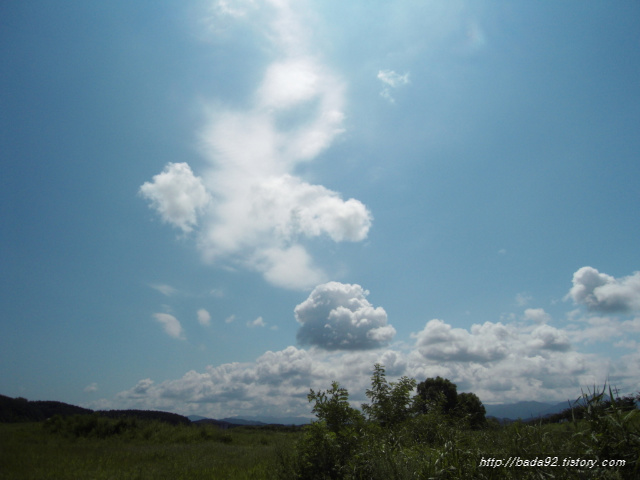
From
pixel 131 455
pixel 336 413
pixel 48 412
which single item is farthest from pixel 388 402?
pixel 48 412

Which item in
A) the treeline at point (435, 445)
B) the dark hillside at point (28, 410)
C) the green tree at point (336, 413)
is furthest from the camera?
the dark hillside at point (28, 410)

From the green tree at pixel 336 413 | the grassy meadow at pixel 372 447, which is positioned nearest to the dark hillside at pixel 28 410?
the grassy meadow at pixel 372 447

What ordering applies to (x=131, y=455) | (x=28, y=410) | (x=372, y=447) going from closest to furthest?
(x=372, y=447), (x=131, y=455), (x=28, y=410)

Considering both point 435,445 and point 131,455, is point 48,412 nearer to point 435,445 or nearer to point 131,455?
point 131,455

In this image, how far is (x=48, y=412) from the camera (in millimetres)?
23484

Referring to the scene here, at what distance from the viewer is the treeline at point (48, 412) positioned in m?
22.3

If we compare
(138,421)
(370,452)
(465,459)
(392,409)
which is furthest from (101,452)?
(465,459)

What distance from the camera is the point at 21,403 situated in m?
23.6

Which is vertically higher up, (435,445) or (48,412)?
(435,445)

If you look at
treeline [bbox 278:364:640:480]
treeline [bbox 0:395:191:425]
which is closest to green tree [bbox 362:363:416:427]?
treeline [bbox 278:364:640:480]

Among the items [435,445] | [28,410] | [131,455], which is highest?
[435,445]

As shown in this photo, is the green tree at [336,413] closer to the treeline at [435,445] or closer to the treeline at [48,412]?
the treeline at [435,445]

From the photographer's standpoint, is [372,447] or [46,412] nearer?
[372,447]

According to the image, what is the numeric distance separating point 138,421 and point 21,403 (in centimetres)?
871
